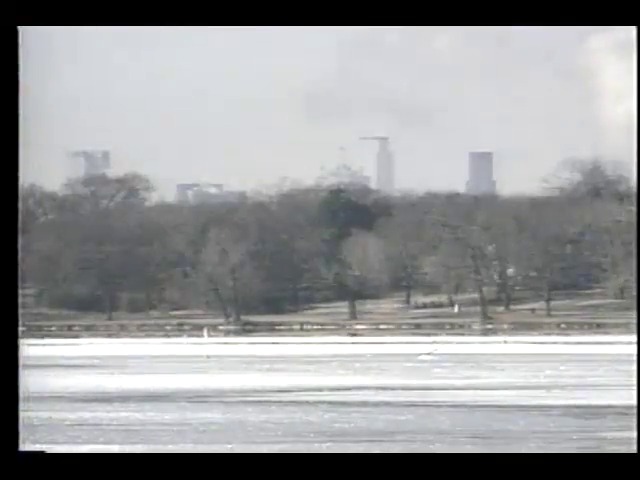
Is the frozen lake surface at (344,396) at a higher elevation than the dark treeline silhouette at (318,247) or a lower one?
lower

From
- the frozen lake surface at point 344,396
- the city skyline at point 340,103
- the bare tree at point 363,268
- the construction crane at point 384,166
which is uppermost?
the city skyline at point 340,103

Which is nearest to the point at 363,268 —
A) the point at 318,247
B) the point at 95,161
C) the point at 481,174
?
the point at 318,247

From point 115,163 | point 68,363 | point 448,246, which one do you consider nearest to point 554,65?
point 448,246

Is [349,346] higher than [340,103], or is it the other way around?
[340,103]

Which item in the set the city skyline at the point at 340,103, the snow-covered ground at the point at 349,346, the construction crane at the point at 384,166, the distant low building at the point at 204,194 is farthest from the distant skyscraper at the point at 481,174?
the distant low building at the point at 204,194

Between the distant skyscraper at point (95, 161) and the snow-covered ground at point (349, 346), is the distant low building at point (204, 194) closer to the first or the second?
the distant skyscraper at point (95, 161)

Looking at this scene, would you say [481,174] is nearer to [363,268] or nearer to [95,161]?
[363,268]

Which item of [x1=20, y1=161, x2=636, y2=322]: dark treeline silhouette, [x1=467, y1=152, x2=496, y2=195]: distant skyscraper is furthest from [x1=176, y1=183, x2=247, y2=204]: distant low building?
[x1=467, y1=152, x2=496, y2=195]: distant skyscraper
